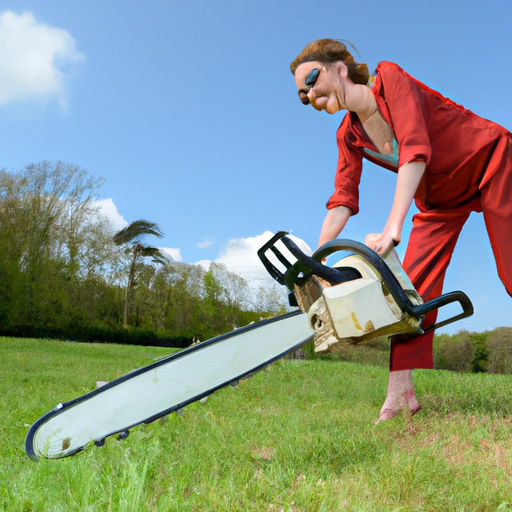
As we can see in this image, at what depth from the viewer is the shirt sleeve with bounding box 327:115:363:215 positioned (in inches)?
96.7

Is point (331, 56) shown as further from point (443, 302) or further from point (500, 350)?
point (500, 350)

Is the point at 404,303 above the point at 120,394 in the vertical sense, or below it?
above

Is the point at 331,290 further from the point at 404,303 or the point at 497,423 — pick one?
the point at 497,423

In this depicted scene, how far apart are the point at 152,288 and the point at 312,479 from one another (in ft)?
55.5

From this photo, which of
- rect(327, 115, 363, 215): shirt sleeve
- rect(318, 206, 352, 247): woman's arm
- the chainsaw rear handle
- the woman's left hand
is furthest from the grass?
rect(327, 115, 363, 215): shirt sleeve

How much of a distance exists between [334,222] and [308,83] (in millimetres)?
661

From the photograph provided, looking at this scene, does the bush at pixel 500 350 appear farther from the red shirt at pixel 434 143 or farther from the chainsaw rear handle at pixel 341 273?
the chainsaw rear handle at pixel 341 273

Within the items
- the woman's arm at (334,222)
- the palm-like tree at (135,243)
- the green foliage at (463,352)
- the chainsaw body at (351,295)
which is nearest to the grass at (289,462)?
the chainsaw body at (351,295)

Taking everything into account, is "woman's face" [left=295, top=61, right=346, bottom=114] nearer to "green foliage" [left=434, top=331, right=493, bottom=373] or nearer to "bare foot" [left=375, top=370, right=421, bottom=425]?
"bare foot" [left=375, top=370, right=421, bottom=425]

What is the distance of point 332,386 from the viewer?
508 centimetres

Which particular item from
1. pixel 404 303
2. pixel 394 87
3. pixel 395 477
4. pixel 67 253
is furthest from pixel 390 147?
pixel 67 253

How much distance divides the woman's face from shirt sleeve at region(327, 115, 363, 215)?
0.23m

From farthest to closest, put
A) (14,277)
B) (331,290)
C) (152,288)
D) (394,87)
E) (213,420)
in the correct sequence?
(152,288), (14,277), (213,420), (394,87), (331,290)

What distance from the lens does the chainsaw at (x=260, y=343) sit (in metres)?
1.69
